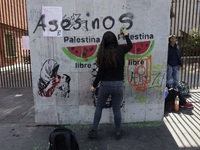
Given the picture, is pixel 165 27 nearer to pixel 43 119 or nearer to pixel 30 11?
pixel 30 11

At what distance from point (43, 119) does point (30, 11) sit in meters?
2.23

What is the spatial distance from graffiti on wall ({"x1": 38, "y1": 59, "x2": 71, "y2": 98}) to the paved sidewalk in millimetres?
753

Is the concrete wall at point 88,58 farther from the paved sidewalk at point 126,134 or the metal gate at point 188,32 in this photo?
the metal gate at point 188,32

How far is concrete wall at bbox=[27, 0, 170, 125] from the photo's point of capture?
315 centimetres

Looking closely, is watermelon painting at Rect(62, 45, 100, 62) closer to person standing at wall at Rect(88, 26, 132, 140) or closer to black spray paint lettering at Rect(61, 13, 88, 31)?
black spray paint lettering at Rect(61, 13, 88, 31)

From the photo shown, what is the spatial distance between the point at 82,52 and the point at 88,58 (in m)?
0.17

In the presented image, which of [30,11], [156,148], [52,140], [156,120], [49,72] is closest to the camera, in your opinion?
[52,140]

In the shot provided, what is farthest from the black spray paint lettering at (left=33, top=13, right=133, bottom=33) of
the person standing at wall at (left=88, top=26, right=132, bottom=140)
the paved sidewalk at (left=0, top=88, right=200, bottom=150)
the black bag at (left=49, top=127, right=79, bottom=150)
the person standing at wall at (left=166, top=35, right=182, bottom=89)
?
the person standing at wall at (left=166, top=35, right=182, bottom=89)

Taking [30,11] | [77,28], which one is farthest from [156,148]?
[30,11]

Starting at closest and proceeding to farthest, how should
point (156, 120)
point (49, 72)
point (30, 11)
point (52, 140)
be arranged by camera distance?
point (52, 140), point (30, 11), point (49, 72), point (156, 120)

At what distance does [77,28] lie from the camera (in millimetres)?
3201

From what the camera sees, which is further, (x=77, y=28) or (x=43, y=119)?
(x=43, y=119)

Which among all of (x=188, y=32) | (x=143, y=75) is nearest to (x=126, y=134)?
(x=143, y=75)

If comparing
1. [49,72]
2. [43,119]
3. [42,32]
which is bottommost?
[43,119]
